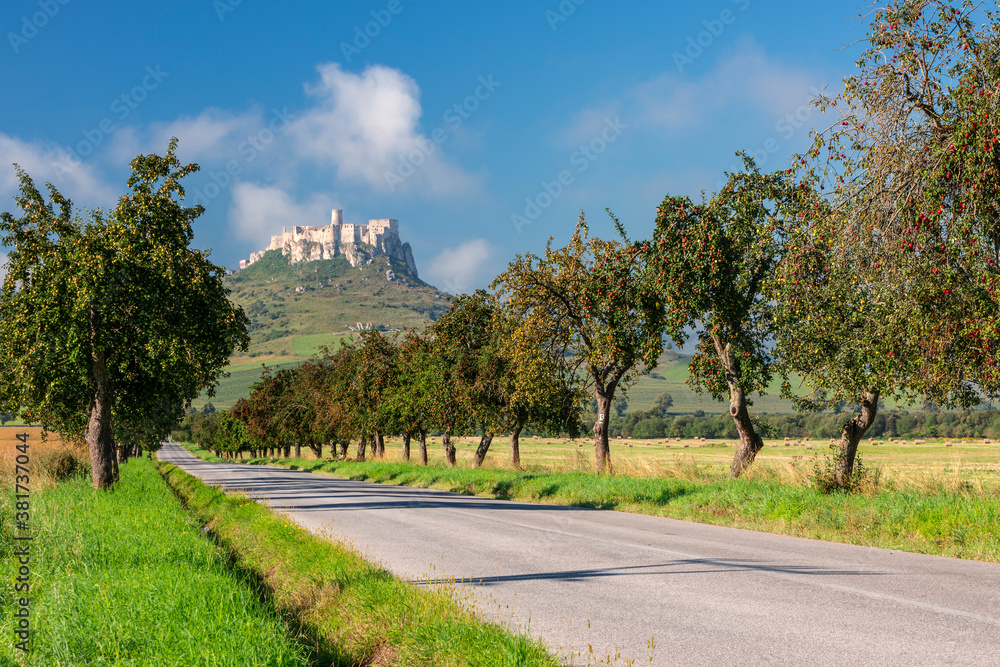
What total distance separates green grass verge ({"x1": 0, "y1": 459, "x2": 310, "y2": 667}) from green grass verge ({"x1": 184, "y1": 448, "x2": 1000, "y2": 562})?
30.6 feet

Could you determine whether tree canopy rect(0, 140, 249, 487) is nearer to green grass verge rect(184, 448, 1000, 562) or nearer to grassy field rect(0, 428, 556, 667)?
grassy field rect(0, 428, 556, 667)

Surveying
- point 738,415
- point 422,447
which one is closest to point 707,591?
point 738,415

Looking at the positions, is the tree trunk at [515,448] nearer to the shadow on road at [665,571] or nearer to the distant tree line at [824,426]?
the shadow on road at [665,571]

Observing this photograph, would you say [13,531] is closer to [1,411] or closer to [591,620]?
[591,620]

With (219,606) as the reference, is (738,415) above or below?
above

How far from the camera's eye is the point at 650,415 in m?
149

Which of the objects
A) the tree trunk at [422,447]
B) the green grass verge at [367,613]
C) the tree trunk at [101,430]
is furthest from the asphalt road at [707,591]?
the tree trunk at [422,447]

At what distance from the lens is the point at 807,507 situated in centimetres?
1307

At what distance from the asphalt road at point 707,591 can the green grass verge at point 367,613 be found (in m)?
0.55

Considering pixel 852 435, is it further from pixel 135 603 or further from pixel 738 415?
pixel 135 603

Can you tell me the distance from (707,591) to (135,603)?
5705 mm

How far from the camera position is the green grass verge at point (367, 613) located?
5.18 m

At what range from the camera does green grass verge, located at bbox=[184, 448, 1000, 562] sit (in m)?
10.2

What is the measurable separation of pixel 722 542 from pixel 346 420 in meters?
46.0
